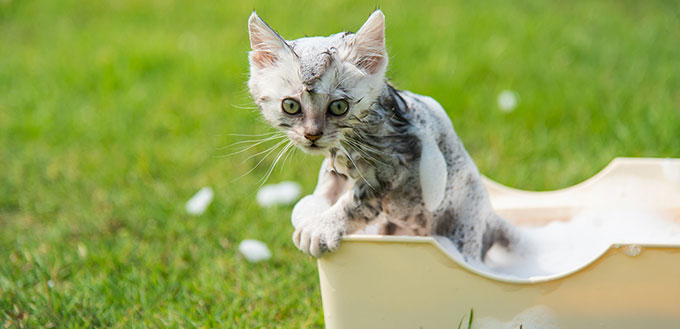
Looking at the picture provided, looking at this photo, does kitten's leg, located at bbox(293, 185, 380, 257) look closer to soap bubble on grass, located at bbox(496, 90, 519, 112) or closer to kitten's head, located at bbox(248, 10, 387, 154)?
kitten's head, located at bbox(248, 10, 387, 154)

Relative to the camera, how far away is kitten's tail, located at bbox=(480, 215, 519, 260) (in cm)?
208

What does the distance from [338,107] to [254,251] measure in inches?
43.3

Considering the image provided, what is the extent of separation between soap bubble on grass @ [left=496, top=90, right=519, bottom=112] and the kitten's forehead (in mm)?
2120

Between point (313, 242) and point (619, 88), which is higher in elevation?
point (313, 242)

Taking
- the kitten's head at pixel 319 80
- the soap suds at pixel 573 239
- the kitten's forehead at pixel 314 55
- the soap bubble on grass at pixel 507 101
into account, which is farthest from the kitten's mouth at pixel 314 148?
the soap bubble on grass at pixel 507 101

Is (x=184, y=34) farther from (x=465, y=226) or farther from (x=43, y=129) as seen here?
(x=465, y=226)

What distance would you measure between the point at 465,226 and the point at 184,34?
3215 mm

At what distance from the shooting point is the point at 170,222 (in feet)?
9.45

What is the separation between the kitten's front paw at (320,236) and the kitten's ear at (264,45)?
419 mm

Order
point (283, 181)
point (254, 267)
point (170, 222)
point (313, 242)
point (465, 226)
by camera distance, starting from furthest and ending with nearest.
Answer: point (283, 181)
point (170, 222)
point (254, 267)
point (465, 226)
point (313, 242)

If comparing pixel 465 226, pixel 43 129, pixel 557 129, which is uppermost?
pixel 465 226

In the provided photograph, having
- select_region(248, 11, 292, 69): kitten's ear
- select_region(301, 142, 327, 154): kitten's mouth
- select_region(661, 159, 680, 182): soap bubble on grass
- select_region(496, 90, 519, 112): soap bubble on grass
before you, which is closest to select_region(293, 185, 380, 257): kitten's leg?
select_region(301, 142, 327, 154): kitten's mouth

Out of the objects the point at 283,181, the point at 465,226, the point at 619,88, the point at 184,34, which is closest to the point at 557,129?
the point at 619,88

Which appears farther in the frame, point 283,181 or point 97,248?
point 283,181
